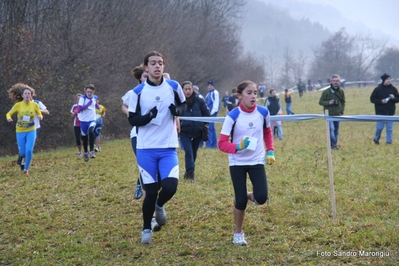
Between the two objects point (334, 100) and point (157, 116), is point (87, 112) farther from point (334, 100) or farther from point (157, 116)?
point (157, 116)

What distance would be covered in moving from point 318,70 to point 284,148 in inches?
4429

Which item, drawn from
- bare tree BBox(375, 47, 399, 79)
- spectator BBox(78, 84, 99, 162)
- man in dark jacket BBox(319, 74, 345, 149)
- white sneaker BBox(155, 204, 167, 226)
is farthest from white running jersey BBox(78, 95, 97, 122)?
bare tree BBox(375, 47, 399, 79)

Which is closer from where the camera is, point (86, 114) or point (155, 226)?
point (155, 226)

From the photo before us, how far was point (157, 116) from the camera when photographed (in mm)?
6152

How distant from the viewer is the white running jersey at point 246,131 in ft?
19.8

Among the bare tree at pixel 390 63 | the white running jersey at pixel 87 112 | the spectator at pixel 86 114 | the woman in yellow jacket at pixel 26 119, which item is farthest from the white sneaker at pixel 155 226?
the bare tree at pixel 390 63

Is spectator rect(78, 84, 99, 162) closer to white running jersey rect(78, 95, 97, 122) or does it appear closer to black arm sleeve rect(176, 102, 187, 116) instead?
white running jersey rect(78, 95, 97, 122)

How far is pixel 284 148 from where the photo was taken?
1634 centimetres

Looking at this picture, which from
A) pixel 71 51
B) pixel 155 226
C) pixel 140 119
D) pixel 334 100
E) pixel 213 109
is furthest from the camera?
pixel 71 51

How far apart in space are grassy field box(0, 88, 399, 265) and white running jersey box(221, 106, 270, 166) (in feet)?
3.40

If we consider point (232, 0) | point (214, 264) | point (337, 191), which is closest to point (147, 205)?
point (214, 264)

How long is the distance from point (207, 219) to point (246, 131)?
6.39 feet

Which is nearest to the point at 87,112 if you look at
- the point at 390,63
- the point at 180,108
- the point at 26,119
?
the point at 26,119

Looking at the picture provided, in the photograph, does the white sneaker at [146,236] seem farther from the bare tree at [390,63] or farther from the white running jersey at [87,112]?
the bare tree at [390,63]
